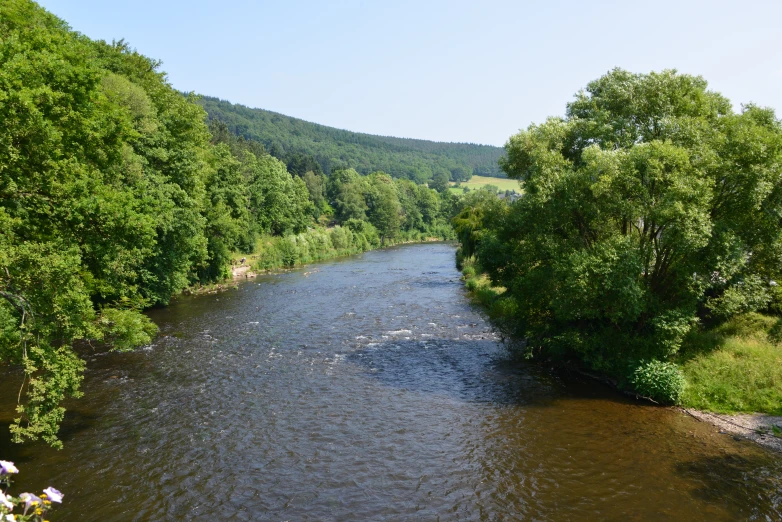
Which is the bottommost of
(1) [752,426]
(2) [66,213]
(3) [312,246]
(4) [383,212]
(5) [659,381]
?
(3) [312,246]

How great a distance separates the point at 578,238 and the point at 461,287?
25865mm

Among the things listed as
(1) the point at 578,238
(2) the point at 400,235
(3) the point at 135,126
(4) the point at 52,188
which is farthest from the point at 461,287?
(2) the point at 400,235

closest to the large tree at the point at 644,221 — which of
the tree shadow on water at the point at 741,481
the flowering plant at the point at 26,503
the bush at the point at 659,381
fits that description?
the bush at the point at 659,381

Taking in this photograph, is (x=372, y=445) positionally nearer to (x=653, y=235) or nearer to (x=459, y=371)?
Answer: (x=459, y=371)

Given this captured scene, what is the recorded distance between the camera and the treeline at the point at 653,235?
2019cm

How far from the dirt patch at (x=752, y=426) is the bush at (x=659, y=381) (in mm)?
1032

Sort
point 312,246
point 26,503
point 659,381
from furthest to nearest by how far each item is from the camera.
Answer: point 312,246 < point 659,381 < point 26,503

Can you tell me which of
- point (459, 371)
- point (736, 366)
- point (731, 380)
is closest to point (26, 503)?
point (459, 371)

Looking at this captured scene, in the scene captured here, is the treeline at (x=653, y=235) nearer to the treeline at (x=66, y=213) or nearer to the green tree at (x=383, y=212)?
the treeline at (x=66, y=213)

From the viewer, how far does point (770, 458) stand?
16750 mm

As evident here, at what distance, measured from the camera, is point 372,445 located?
1839cm

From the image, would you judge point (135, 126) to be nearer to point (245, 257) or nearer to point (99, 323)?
point (99, 323)

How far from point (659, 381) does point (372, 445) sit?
11877mm

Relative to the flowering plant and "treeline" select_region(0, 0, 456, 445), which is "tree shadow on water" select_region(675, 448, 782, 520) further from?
"treeline" select_region(0, 0, 456, 445)
